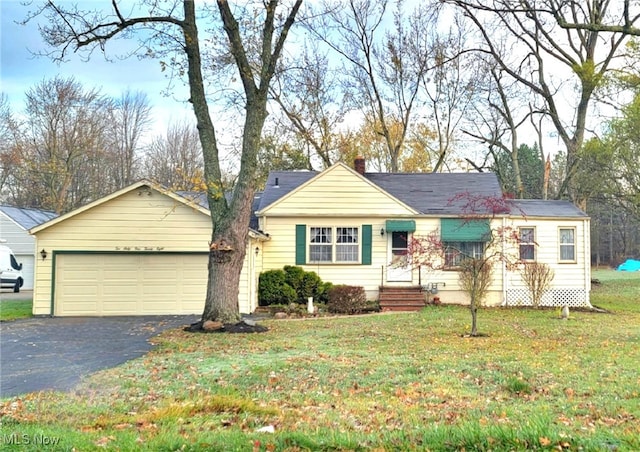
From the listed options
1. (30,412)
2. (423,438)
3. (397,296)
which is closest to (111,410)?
(30,412)

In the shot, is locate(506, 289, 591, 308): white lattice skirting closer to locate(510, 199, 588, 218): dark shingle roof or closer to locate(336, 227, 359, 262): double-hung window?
locate(510, 199, 588, 218): dark shingle roof

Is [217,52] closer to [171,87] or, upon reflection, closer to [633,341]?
[171,87]

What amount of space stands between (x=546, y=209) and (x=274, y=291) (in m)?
10.7

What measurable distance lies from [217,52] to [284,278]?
7.56 metres

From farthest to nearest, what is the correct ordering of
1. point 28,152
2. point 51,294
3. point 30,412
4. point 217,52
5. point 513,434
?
point 28,152 < point 51,294 < point 217,52 < point 30,412 < point 513,434

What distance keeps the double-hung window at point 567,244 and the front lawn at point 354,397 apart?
26.3 feet

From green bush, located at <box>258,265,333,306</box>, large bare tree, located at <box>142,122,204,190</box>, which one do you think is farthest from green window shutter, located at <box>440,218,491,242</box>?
large bare tree, located at <box>142,122,204,190</box>

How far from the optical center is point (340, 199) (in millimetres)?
18125

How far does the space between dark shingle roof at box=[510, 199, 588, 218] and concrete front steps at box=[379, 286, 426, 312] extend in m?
4.83

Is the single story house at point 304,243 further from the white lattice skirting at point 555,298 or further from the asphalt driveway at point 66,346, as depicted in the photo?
the asphalt driveway at point 66,346

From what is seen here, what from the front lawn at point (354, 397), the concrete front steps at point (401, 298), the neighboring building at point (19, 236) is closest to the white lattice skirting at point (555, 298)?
the concrete front steps at point (401, 298)

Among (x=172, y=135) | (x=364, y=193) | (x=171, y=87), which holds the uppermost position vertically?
(x=172, y=135)

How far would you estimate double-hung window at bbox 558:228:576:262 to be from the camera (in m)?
18.5

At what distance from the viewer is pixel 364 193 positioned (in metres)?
18.2
